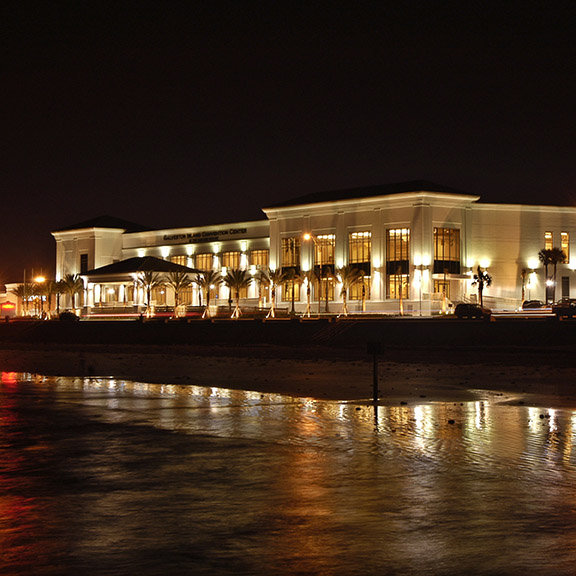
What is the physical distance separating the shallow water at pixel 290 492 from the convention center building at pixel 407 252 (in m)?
62.2

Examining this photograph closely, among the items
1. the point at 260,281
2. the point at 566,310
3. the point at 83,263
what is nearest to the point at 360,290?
the point at 260,281

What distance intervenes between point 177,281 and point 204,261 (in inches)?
976

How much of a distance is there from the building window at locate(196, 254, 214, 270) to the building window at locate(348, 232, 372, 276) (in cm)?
2415

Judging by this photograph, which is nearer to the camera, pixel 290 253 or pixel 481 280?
pixel 481 280

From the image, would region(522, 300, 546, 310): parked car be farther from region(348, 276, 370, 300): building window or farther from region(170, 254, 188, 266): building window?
region(170, 254, 188, 266): building window

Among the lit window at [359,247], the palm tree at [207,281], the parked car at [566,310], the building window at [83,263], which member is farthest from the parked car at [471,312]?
the building window at [83,263]

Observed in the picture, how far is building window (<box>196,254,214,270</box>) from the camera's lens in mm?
106688

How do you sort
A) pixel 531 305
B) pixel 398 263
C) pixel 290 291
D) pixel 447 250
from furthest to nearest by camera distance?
pixel 290 291
pixel 398 263
pixel 447 250
pixel 531 305

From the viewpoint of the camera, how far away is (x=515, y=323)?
4862 cm

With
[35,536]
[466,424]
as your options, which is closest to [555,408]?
[466,424]

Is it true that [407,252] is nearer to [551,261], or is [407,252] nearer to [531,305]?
[531,305]

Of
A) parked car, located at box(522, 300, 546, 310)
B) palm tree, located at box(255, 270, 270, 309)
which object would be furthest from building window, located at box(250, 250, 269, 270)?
parked car, located at box(522, 300, 546, 310)

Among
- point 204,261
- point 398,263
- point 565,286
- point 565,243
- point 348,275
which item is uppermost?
point 204,261

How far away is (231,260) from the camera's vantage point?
104188mm
